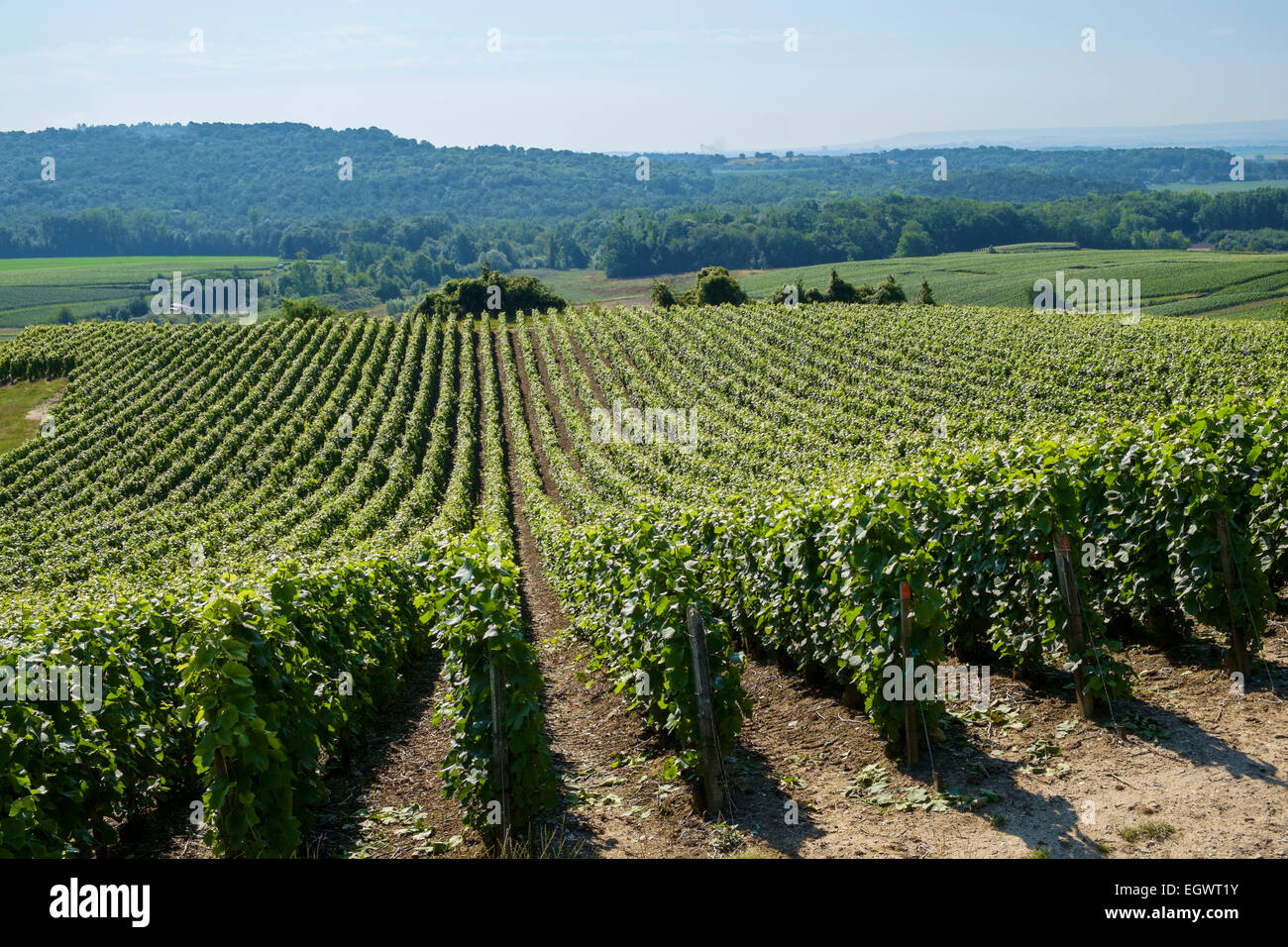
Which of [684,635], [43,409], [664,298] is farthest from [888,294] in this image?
[684,635]

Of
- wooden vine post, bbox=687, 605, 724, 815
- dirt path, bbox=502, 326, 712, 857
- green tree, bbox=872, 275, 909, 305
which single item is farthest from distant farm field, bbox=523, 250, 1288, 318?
wooden vine post, bbox=687, 605, 724, 815

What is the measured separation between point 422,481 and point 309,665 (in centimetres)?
3265

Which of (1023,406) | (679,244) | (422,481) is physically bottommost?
(422,481)

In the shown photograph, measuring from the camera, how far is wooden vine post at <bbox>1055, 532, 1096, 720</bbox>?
877cm

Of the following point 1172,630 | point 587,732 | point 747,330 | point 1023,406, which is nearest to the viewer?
point 1172,630

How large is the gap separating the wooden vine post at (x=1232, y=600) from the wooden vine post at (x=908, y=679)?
9.98 feet

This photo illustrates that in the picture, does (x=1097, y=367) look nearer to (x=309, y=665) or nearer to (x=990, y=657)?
(x=990, y=657)

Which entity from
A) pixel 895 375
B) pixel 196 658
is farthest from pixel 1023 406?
pixel 196 658

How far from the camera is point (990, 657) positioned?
36.3 feet

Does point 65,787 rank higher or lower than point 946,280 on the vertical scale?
lower

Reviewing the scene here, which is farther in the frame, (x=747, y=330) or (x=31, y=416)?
(x=747, y=330)

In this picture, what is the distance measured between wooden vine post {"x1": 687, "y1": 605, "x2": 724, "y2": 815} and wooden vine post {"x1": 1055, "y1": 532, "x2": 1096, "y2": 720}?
352 centimetres

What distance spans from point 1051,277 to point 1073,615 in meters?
114

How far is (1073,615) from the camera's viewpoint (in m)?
8.82
